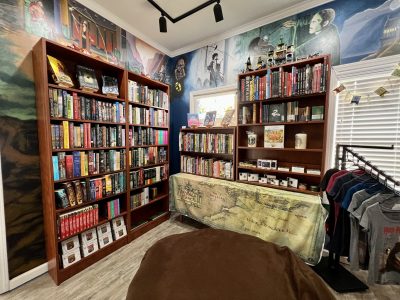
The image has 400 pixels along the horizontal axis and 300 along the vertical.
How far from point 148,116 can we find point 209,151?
0.99m

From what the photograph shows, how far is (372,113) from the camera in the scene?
178cm

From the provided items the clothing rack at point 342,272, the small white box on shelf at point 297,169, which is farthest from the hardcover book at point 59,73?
the clothing rack at point 342,272

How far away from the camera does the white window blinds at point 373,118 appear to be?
1683 millimetres

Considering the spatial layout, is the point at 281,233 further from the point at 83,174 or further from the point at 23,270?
the point at 23,270

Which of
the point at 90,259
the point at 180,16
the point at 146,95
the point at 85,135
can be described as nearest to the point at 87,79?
the point at 85,135

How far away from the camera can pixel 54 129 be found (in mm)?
1578

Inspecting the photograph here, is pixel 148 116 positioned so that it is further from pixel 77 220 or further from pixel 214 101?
pixel 77 220

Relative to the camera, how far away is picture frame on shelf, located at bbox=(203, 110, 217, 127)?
2659mm

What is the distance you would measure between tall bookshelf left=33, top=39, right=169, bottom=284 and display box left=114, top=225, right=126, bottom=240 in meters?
0.01

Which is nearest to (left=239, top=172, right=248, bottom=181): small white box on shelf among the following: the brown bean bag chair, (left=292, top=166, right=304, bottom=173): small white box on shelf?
(left=292, top=166, right=304, bottom=173): small white box on shelf

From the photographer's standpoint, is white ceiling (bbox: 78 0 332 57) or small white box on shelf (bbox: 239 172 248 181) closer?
white ceiling (bbox: 78 0 332 57)

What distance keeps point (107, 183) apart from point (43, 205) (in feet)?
1.88

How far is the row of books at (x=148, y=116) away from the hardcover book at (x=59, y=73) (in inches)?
27.3

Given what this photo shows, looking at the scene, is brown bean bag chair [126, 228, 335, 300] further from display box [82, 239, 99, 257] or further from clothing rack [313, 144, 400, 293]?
display box [82, 239, 99, 257]
